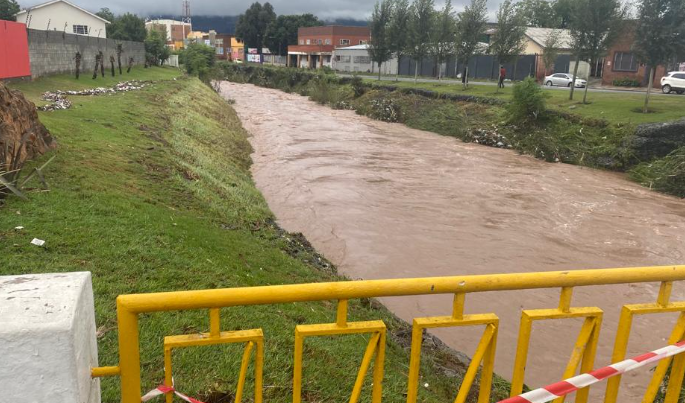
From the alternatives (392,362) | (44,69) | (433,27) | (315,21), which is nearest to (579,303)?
(392,362)

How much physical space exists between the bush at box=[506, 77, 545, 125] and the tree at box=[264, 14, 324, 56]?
260 ft

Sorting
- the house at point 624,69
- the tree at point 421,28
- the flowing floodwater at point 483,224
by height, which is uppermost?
the tree at point 421,28

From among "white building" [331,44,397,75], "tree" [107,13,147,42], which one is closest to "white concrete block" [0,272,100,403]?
"tree" [107,13,147,42]

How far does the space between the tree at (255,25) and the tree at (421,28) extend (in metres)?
63.4

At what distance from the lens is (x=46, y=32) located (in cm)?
2559

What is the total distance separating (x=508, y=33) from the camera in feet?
126

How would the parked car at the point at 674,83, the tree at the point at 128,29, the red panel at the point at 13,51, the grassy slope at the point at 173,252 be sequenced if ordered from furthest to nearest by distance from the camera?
the tree at the point at 128,29 → the parked car at the point at 674,83 → the red panel at the point at 13,51 → the grassy slope at the point at 173,252

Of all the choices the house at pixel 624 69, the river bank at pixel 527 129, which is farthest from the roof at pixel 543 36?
the river bank at pixel 527 129

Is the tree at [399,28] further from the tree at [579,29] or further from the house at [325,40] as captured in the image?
the house at [325,40]

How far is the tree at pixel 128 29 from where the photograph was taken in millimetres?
60469

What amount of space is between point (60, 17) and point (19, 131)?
46.9 metres

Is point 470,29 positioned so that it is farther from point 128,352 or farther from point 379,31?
point 128,352

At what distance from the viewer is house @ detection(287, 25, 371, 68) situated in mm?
86312

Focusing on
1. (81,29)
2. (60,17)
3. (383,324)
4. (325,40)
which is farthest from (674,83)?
(325,40)
